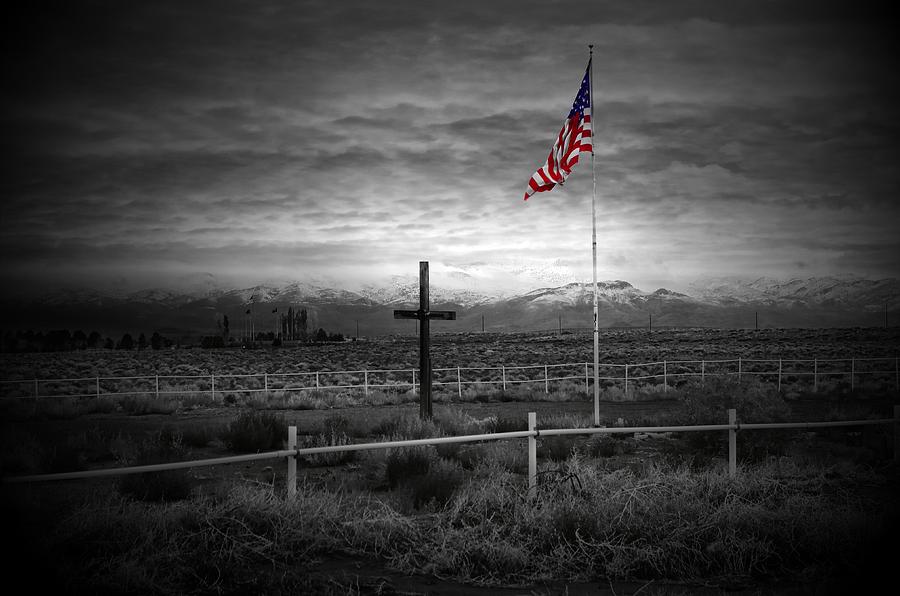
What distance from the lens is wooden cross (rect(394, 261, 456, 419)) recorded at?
15188mm

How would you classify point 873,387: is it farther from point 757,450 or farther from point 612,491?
point 612,491

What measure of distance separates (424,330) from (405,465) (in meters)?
6.05

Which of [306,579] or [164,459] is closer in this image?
[306,579]

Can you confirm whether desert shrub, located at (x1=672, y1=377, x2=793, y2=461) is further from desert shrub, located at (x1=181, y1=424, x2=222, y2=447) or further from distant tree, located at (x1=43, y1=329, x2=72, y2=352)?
distant tree, located at (x1=43, y1=329, x2=72, y2=352)

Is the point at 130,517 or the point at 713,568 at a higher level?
the point at 130,517

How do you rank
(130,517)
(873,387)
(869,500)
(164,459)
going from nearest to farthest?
(130,517), (869,500), (164,459), (873,387)

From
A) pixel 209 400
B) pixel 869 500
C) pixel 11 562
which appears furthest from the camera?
pixel 209 400

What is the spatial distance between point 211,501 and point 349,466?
392 centimetres

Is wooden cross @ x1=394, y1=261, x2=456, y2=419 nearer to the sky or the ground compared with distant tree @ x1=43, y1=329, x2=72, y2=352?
nearer to the sky

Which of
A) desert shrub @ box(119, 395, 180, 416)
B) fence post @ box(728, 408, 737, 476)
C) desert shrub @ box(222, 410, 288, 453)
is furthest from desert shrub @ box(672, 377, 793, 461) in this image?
desert shrub @ box(119, 395, 180, 416)

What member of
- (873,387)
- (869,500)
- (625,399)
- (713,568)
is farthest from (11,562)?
(873,387)

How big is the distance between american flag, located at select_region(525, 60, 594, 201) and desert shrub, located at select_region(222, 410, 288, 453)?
775 cm

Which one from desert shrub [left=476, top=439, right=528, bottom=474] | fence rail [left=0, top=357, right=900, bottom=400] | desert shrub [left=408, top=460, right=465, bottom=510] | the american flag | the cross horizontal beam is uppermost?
the american flag

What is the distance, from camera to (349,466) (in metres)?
11.1
